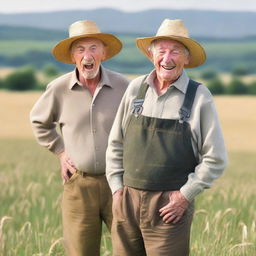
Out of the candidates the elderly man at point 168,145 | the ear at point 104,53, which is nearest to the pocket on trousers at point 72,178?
the ear at point 104,53

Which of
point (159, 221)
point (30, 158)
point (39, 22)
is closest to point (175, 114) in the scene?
point (159, 221)

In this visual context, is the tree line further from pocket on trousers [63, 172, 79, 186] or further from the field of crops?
pocket on trousers [63, 172, 79, 186]

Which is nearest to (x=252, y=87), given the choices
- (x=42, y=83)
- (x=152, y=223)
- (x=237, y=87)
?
(x=237, y=87)

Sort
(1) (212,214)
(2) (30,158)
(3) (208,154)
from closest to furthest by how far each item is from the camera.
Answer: (3) (208,154), (1) (212,214), (2) (30,158)

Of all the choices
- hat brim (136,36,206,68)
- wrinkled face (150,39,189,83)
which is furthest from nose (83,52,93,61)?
wrinkled face (150,39,189,83)

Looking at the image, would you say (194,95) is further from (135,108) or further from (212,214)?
(212,214)

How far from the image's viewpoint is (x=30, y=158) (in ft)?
41.5

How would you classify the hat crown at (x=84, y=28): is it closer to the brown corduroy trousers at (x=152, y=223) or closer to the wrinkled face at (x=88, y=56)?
the wrinkled face at (x=88, y=56)

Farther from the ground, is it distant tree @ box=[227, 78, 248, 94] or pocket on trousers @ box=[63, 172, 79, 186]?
pocket on trousers @ box=[63, 172, 79, 186]

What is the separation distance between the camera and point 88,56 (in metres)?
4.96

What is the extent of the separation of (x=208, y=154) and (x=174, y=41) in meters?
0.62

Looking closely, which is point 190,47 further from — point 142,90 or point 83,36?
point 83,36

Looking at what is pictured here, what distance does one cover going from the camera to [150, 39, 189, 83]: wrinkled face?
4.21 metres

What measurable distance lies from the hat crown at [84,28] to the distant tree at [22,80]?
42379 millimetres
